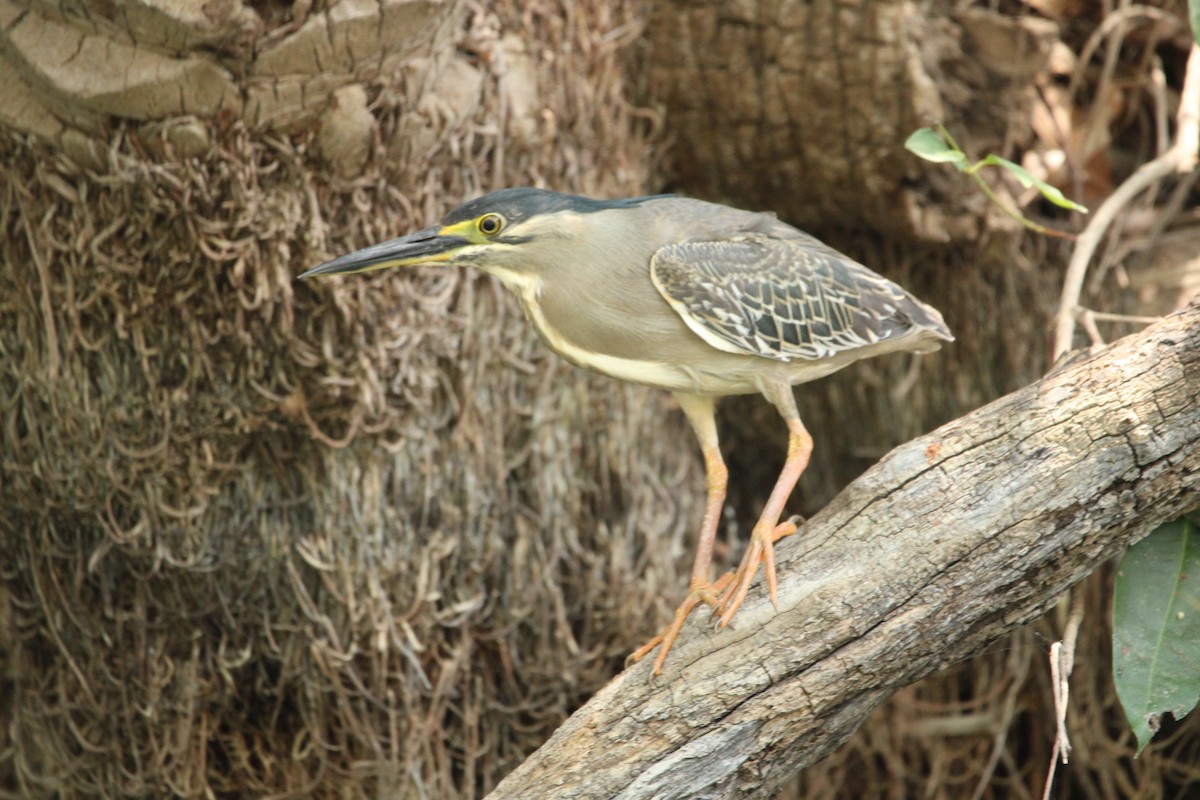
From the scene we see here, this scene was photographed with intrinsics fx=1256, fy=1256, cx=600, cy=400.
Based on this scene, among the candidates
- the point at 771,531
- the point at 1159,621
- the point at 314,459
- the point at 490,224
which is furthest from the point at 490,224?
the point at 1159,621

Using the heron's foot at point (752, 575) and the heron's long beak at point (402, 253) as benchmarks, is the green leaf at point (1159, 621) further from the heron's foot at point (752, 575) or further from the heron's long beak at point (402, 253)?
the heron's long beak at point (402, 253)

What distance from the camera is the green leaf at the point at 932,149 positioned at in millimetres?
2406

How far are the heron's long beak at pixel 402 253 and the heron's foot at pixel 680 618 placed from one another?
0.75 meters

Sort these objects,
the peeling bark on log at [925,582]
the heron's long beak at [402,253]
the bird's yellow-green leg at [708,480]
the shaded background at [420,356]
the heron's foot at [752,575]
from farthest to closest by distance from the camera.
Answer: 1. the shaded background at [420,356]
2. the bird's yellow-green leg at [708,480]
3. the heron's long beak at [402,253]
4. the heron's foot at [752,575]
5. the peeling bark on log at [925,582]

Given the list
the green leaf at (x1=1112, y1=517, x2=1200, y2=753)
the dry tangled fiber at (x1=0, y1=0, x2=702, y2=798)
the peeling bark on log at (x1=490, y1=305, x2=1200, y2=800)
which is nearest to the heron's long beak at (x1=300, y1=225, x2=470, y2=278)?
the dry tangled fiber at (x1=0, y1=0, x2=702, y2=798)

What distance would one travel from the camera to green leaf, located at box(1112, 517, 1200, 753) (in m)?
2.05

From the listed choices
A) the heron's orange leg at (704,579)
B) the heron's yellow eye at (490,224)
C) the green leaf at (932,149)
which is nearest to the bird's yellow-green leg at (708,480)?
the heron's orange leg at (704,579)

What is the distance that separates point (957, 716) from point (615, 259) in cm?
193

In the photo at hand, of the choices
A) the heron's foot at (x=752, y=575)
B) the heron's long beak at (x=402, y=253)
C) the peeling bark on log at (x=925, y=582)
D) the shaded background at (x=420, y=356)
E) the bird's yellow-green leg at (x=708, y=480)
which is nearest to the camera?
the peeling bark on log at (x=925, y=582)

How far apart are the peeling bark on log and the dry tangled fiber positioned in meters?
1.02

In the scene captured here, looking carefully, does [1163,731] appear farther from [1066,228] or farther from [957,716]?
[1066,228]

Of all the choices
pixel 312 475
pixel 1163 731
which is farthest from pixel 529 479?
pixel 1163 731

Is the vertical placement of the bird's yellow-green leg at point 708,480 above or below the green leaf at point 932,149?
below

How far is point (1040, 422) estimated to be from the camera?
77.4 inches
